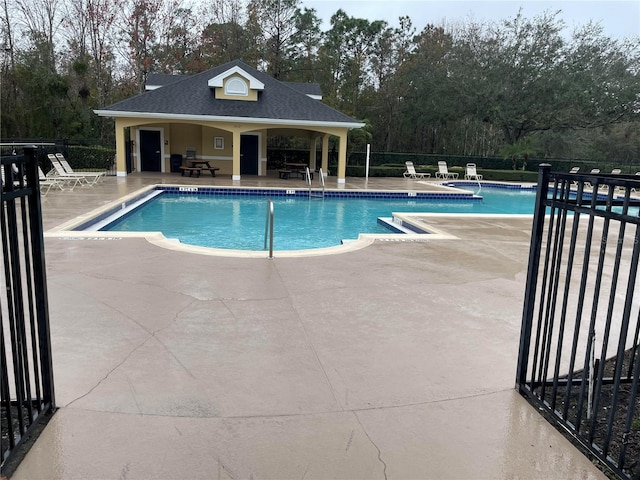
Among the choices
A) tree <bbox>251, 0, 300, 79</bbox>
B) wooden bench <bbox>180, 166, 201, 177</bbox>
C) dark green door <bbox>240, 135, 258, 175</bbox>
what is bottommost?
wooden bench <bbox>180, 166, 201, 177</bbox>

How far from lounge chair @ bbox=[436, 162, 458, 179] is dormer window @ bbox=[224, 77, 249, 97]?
35.0 ft

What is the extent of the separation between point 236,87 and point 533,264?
60.2 ft

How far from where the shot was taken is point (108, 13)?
2536 centimetres

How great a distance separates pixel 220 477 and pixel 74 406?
40.7 inches

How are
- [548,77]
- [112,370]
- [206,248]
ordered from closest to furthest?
[112,370] < [206,248] < [548,77]

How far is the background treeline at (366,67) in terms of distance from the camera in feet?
75.7

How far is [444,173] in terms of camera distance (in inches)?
954

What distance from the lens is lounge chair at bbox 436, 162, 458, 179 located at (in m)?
24.3

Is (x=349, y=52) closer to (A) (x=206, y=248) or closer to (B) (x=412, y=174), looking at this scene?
(B) (x=412, y=174)

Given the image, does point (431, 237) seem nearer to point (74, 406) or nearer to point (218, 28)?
point (74, 406)

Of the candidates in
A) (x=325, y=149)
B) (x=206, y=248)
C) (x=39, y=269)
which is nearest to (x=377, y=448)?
(x=39, y=269)

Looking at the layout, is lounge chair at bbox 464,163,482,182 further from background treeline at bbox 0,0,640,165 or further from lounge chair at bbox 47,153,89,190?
lounge chair at bbox 47,153,89,190

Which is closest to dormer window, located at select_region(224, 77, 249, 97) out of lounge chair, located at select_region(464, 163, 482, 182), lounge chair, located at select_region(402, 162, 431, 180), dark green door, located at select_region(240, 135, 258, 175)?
dark green door, located at select_region(240, 135, 258, 175)

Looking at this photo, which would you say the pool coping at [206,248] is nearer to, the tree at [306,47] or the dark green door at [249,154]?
the dark green door at [249,154]
